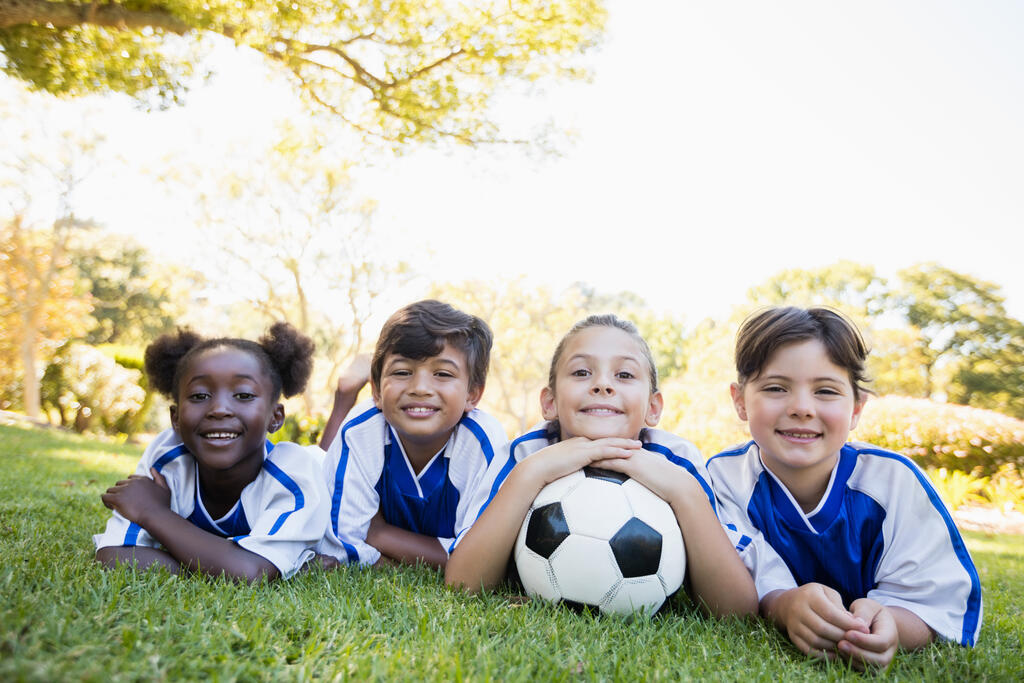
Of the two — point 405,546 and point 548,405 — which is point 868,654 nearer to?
point 548,405

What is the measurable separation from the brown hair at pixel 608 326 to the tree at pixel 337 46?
15.1 feet

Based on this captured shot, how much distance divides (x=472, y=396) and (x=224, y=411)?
1.18 metres

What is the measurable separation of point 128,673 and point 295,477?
151 cm

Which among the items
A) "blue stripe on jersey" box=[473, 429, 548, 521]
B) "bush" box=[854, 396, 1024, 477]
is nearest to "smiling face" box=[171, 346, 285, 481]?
"blue stripe on jersey" box=[473, 429, 548, 521]

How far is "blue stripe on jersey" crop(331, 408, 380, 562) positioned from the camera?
296cm

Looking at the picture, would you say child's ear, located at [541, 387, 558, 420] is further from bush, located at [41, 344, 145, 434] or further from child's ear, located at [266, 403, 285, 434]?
bush, located at [41, 344, 145, 434]

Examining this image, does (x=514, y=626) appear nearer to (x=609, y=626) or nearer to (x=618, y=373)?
(x=609, y=626)

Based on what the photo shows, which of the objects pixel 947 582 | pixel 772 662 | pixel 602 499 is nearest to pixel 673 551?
pixel 602 499

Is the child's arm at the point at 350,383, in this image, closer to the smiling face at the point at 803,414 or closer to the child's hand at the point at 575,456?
the child's hand at the point at 575,456

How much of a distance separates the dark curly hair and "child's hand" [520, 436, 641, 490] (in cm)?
138

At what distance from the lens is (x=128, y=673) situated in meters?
1.29

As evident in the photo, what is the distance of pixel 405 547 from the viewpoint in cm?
303

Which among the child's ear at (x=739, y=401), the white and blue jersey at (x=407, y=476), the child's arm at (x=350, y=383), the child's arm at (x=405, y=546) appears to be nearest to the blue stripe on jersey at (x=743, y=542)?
the child's ear at (x=739, y=401)

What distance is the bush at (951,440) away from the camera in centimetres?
1058
